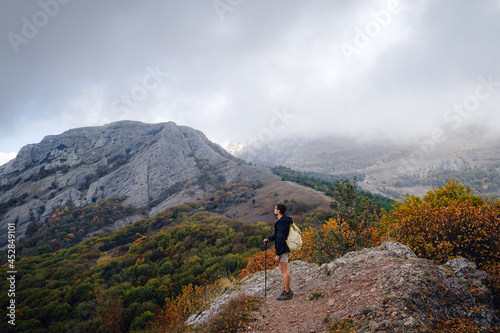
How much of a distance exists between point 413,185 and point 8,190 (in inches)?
11342

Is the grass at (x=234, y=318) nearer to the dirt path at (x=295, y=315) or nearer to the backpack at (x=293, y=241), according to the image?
the dirt path at (x=295, y=315)

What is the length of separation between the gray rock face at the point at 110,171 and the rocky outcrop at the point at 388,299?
101 m

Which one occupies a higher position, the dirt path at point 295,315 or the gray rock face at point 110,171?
the gray rock face at point 110,171

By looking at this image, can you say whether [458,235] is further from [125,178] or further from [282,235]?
[125,178]

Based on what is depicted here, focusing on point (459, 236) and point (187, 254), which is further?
point (187, 254)

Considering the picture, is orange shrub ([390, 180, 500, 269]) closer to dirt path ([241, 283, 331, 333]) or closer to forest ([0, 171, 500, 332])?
forest ([0, 171, 500, 332])

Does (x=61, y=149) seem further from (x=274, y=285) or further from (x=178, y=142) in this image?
(x=274, y=285)

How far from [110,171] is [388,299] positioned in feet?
505

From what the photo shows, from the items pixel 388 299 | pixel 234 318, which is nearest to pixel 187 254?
pixel 234 318

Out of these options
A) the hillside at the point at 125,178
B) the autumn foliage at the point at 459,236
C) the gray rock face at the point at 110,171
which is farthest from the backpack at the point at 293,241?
the gray rock face at the point at 110,171

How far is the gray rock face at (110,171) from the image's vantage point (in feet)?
347

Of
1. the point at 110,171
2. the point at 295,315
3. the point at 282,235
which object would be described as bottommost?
the point at 295,315

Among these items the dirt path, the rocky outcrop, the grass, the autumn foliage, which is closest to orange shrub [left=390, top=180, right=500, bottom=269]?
the autumn foliage

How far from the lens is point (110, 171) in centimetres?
13038
